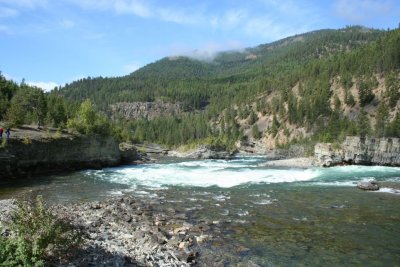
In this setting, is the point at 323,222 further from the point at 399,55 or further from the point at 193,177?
the point at 399,55

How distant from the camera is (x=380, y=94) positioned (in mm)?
143750

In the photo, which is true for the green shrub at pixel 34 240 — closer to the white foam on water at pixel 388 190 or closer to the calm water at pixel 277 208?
the calm water at pixel 277 208

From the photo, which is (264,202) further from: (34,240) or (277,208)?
(34,240)

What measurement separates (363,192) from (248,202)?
14.2 metres

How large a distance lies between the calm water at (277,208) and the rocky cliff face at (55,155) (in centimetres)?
448

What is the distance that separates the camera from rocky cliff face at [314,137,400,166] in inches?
3233

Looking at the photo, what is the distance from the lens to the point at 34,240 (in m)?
15.3

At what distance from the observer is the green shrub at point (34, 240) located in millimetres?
13398

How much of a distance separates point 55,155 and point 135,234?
4590 centimetres

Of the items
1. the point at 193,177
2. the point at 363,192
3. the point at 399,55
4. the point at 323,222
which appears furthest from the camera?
the point at 399,55

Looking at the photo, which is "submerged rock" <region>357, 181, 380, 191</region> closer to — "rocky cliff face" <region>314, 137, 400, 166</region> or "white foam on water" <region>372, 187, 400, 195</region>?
"white foam on water" <region>372, 187, 400, 195</region>

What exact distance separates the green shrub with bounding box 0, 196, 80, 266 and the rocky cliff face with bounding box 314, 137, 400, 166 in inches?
2807

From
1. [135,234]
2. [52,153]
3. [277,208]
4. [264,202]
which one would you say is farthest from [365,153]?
[135,234]

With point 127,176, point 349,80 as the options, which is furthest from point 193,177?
point 349,80
